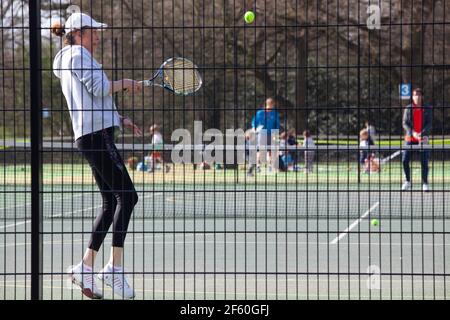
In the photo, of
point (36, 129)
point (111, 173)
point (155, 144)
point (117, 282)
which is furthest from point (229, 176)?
point (36, 129)

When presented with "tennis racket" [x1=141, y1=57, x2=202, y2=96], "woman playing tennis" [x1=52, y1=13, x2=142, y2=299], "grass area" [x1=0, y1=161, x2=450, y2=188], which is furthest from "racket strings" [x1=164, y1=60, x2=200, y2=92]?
"grass area" [x1=0, y1=161, x2=450, y2=188]

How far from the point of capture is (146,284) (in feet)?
30.8

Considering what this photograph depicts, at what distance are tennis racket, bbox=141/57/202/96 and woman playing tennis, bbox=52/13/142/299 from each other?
0.26 metres

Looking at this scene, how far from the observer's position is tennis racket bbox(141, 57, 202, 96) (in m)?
7.74

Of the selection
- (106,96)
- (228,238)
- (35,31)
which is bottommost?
(228,238)

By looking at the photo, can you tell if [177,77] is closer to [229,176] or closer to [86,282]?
[86,282]

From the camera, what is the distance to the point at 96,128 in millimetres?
7695

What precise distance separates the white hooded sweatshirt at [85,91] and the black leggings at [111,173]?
0.29 feet

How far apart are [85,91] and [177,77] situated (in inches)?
28.8

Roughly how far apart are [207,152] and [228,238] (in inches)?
187

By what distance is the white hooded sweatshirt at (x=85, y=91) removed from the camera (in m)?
7.61

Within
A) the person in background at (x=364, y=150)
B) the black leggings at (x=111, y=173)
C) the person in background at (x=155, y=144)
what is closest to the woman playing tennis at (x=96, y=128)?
the black leggings at (x=111, y=173)
